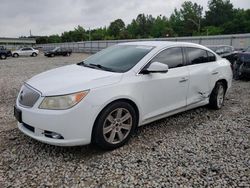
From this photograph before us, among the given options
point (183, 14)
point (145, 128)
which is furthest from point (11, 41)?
point (145, 128)

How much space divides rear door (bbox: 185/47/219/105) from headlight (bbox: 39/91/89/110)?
2259 mm

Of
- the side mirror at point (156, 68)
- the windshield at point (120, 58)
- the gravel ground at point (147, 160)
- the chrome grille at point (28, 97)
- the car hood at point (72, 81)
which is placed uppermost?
the windshield at point (120, 58)

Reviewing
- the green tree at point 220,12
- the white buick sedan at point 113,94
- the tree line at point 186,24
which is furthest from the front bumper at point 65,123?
the green tree at point 220,12

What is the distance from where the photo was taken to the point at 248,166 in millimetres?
3289

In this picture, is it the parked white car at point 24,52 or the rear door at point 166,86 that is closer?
the rear door at point 166,86

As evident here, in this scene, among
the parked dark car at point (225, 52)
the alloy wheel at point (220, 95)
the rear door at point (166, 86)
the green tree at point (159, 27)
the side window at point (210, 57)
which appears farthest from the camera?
the green tree at point (159, 27)

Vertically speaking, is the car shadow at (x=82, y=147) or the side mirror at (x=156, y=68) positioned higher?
the side mirror at (x=156, y=68)

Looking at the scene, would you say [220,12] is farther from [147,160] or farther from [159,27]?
[147,160]

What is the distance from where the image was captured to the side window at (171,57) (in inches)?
169

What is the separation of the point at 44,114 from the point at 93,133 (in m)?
0.68

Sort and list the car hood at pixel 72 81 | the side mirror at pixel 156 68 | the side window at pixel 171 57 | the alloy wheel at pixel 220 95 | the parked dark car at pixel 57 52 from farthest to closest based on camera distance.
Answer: the parked dark car at pixel 57 52
the alloy wheel at pixel 220 95
the side window at pixel 171 57
the side mirror at pixel 156 68
the car hood at pixel 72 81

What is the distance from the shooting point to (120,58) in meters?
4.31

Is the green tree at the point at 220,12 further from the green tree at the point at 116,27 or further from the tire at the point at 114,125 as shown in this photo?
the tire at the point at 114,125

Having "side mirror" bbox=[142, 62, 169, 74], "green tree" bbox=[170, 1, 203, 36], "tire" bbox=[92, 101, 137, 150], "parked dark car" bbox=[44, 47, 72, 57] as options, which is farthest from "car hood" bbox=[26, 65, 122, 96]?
"green tree" bbox=[170, 1, 203, 36]
